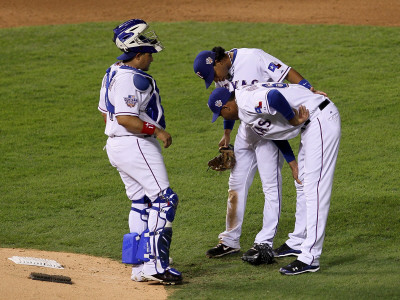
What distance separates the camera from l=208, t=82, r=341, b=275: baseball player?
5.59 metres

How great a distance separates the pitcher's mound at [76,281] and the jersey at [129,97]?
120 centimetres

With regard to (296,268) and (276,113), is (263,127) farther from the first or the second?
(296,268)

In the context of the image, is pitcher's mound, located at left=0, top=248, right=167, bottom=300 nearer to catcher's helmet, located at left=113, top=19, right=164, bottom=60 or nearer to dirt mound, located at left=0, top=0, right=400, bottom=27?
catcher's helmet, located at left=113, top=19, right=164, bottom=60

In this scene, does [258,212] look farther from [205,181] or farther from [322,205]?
[322,205]

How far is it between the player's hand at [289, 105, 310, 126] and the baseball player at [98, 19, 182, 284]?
99 cm

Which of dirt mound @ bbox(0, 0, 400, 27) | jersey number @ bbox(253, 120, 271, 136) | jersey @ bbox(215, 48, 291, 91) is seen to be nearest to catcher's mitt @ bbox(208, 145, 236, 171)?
jersey @ bbox(215, 48, 291, 91)

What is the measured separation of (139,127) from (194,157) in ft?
14.6

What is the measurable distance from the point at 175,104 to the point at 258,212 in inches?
187

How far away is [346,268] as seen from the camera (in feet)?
18.9

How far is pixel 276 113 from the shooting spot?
5.55 meters

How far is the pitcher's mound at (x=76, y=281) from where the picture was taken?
497cm

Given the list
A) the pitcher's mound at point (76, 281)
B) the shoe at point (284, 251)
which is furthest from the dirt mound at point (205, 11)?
the pitcher's mound at point (76, 281)

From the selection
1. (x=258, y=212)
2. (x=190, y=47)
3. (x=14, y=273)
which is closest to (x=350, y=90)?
(x=190, y=47)

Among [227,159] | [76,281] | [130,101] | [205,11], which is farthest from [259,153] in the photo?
[205,11]
